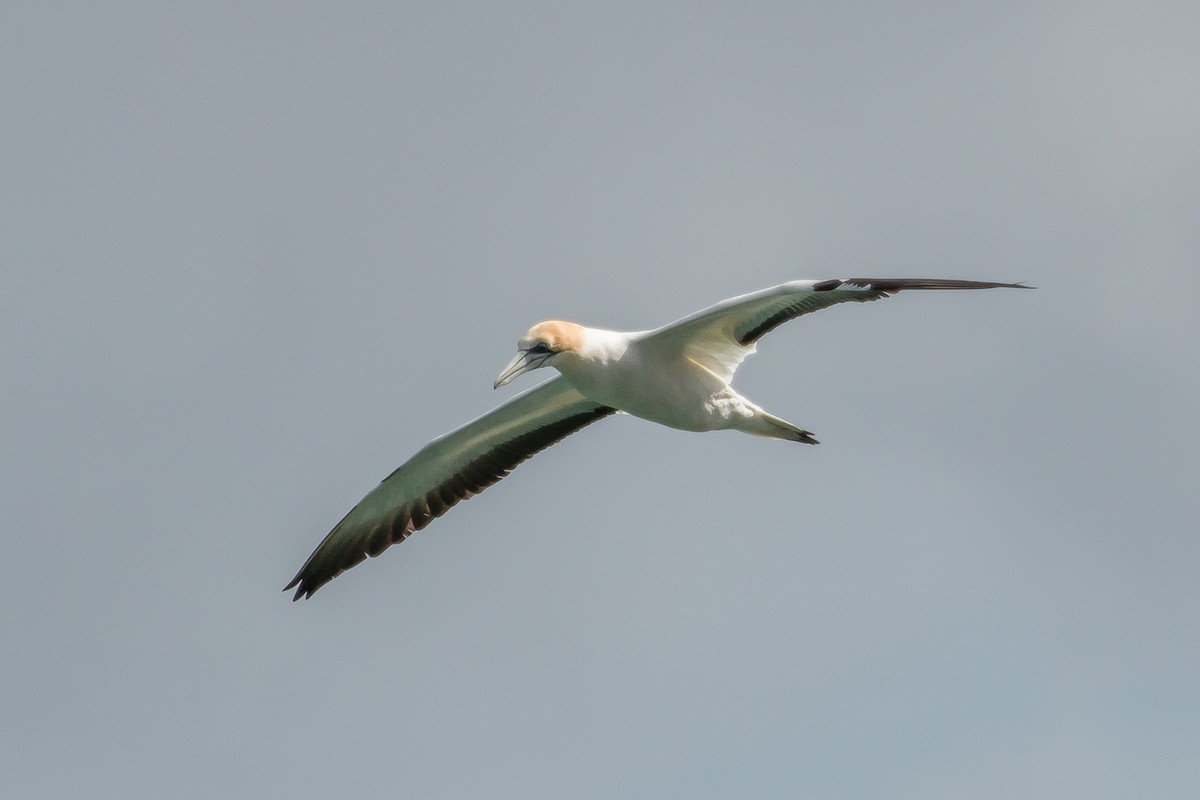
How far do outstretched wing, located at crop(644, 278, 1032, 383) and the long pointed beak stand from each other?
1.02 metres

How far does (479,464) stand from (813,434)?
11.2 ft

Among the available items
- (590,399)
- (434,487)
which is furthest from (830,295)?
(434,487)

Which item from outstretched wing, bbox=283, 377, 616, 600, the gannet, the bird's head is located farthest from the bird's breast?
outstretched wing, bbox=283, 377, 616, 600

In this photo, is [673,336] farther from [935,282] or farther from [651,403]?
[935,282]

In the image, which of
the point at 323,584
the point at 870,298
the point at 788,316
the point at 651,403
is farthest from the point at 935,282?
the point at 323,584

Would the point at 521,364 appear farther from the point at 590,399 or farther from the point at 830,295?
the point at 830,295

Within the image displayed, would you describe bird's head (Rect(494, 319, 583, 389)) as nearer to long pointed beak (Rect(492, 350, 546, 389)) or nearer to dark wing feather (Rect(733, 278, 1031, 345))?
long pointed beak (Rect(492, 350, 546, 389))

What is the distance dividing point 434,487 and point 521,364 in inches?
130

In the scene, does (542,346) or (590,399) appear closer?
(542,346)

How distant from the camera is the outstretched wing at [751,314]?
41.8 ft

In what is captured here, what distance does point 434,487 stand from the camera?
16.8 metres

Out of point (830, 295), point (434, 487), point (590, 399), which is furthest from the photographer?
point (434, 487)

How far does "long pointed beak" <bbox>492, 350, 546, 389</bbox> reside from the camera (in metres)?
13.8

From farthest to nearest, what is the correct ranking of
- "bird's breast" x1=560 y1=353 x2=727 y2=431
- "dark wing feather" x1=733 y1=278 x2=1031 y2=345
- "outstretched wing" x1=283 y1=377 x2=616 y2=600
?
"outstretched wing" x1=283 y1=377 x2=616 y2=600
"bird's breast" x1=560 y1=353 x2=727 y2=431
"dark wing feather" x1=733 y1=278 x2=1031 y2=345
